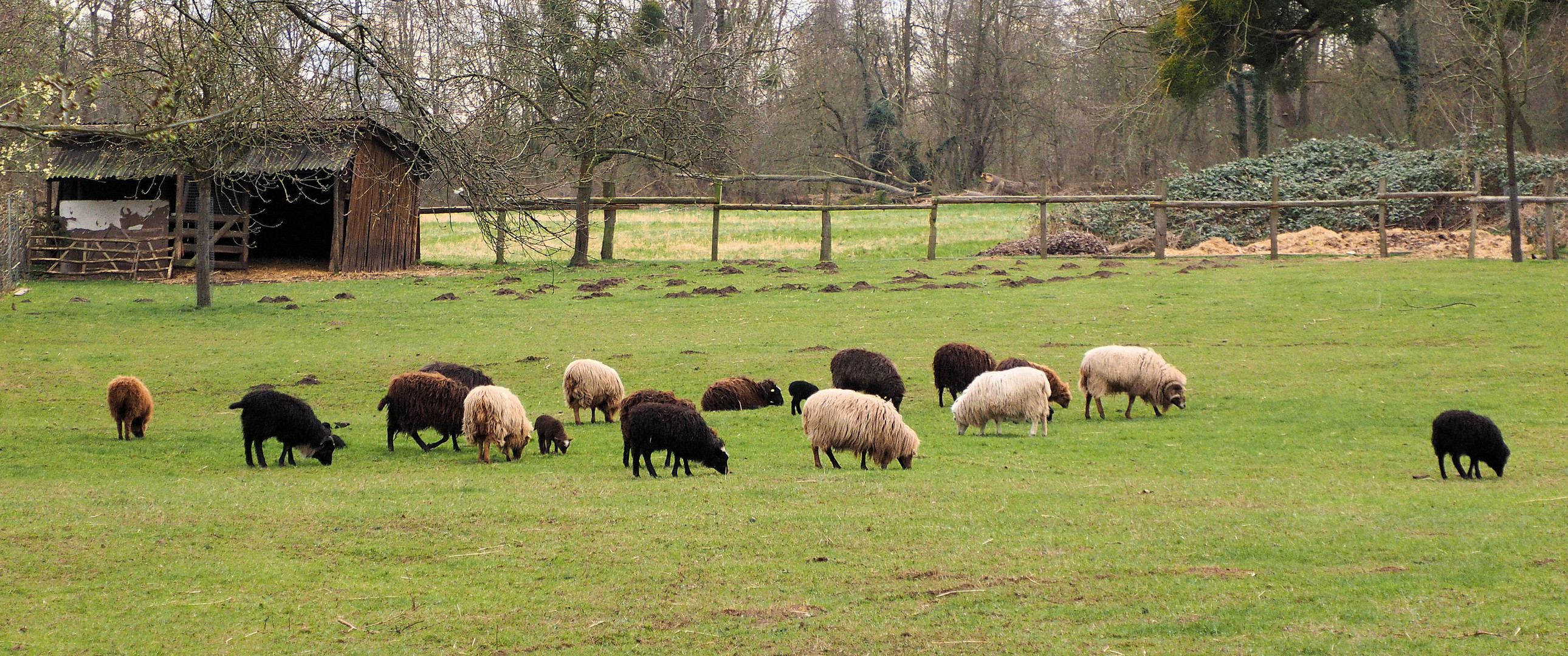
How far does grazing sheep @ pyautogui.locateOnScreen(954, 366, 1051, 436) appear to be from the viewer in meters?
13.4

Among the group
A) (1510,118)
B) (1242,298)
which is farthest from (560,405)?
(1510,118)

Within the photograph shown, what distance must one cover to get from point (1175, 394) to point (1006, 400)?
2894 mm

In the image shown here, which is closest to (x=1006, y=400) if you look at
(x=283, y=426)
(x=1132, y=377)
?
(x=1132, y=377)

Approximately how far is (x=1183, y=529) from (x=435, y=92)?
7776mm

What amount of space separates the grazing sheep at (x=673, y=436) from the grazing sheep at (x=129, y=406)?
6.57 m

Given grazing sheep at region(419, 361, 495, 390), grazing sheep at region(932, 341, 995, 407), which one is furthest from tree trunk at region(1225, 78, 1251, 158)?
grazing sheep at region(419, 361, 495, 390)

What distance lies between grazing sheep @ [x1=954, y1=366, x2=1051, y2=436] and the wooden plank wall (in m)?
24.5

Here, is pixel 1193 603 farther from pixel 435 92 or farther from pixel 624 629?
pixel 435 92

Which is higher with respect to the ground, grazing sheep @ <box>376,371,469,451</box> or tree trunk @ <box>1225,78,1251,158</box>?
tree trunk @ <box>1225,78,1251,158</box>

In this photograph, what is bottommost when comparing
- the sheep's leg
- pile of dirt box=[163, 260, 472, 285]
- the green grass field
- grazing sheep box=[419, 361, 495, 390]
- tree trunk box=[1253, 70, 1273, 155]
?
the green grass field

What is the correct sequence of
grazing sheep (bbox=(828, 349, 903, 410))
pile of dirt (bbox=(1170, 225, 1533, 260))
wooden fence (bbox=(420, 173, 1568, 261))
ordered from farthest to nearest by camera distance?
pile of dirt (bbox=(1170, 225, 1533, 260)) < wooden fence (bbox=(420, 173, 1568, 261)) < grazing sheep (bbox=(828, 349, 903, 410))

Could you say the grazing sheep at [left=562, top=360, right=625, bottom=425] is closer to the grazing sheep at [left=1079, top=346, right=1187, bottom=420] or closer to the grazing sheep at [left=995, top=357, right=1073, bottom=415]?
the grazing sheep at [left=995, top=357, right=1073, bottom=415]

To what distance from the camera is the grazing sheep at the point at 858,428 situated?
448 inches

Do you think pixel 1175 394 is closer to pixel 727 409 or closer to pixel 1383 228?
pixel 727 409
